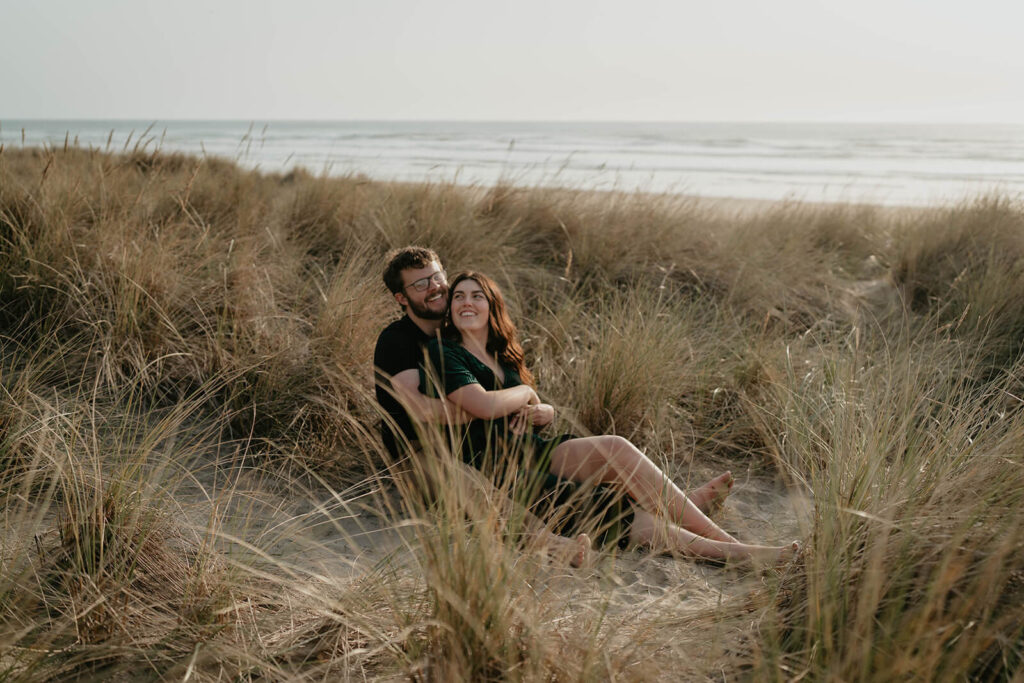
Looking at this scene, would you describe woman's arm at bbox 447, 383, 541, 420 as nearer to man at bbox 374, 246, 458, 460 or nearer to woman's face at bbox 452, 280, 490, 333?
man at bbox 374, 246, 458, 460

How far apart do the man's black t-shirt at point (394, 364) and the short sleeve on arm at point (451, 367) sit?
80 millimetres

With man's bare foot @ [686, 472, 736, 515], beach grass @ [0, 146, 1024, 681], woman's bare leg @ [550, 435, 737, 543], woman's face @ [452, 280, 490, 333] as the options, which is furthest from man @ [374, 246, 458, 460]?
man's bare foot @ [686, 472, 736, 515]

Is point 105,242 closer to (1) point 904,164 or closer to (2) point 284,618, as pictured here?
(2) point 284,618

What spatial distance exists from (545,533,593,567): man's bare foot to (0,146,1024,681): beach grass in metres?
0.08

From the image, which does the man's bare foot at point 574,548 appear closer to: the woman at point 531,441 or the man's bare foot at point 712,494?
the woman at point 531,441

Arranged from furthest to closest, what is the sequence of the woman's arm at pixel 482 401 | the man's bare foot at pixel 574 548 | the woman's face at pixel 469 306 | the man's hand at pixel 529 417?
the woman's face at pixel 469 306 → the man's hand at pixel 529 417 → the woman's arm at pixel 482 401 → the man's bare foot at pixel 574 548

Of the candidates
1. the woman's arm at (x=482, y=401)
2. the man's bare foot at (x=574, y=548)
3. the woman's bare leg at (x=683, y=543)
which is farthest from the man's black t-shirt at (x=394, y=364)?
the woman's bare leg at (x=683, y=543)

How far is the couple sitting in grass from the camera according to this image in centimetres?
306

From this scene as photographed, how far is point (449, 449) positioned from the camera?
3289mm

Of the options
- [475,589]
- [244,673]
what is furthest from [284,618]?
[475,589]

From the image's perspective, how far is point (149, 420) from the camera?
376 centimetres

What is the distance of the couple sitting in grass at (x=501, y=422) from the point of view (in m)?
3.06

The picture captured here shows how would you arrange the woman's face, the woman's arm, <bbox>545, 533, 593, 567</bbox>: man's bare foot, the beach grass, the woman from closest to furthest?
the beach grass < <bbox>545, 533, 593, 567</bbox>: man's bare foot < the woman < the woman's arm < the woman's face

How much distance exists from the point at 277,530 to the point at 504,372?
3.99 ft
